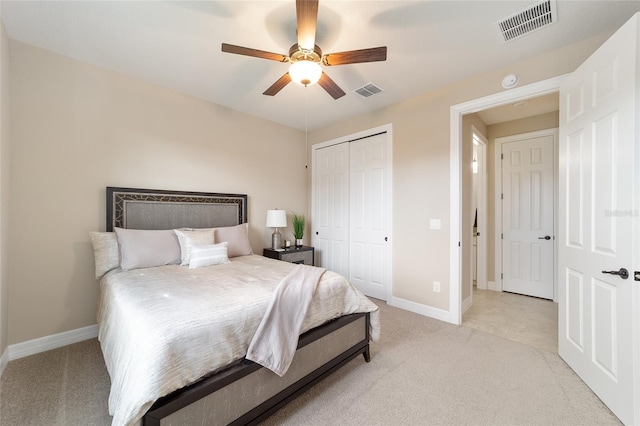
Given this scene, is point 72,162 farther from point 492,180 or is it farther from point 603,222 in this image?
point 492,180

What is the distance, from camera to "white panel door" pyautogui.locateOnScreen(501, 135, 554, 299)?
3.81 metres

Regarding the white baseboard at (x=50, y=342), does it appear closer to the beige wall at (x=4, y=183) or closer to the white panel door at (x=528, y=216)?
the beige wall at (x=4, y=183)

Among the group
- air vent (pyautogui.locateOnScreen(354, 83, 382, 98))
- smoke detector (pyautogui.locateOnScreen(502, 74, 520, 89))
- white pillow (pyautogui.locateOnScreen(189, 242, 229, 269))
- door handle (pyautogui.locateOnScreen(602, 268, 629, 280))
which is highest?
air vent (pyautogui.locateOnScreen(354, 83, 382, 98))

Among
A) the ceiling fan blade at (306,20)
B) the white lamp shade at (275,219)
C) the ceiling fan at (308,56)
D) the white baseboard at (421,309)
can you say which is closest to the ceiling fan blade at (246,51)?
the ceiling fan at (308,56)

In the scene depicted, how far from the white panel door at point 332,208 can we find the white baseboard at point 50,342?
3.07m

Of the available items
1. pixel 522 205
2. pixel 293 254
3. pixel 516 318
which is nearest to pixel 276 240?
pixel 293 254

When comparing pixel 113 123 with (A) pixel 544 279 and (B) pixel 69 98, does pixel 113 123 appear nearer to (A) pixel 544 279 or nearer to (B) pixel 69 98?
(B) pixel 69 98

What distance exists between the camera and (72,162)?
2.48m

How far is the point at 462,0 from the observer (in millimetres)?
1791

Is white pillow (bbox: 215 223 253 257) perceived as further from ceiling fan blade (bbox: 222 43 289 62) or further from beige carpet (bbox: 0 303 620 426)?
ceiling fan blade (bbox: 222 43 289 62)

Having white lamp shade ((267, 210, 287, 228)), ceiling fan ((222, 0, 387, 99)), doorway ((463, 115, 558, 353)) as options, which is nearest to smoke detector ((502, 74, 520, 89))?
doorway ((463, 115, 558, 353))

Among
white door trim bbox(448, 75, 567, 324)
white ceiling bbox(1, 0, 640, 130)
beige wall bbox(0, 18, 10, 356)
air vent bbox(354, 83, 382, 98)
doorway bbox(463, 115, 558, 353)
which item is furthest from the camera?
doorway bbox(463, 115, 558, 353)

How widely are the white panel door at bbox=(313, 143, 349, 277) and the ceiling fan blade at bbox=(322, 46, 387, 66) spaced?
2225 mm

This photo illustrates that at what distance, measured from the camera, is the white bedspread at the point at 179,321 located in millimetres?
1135
